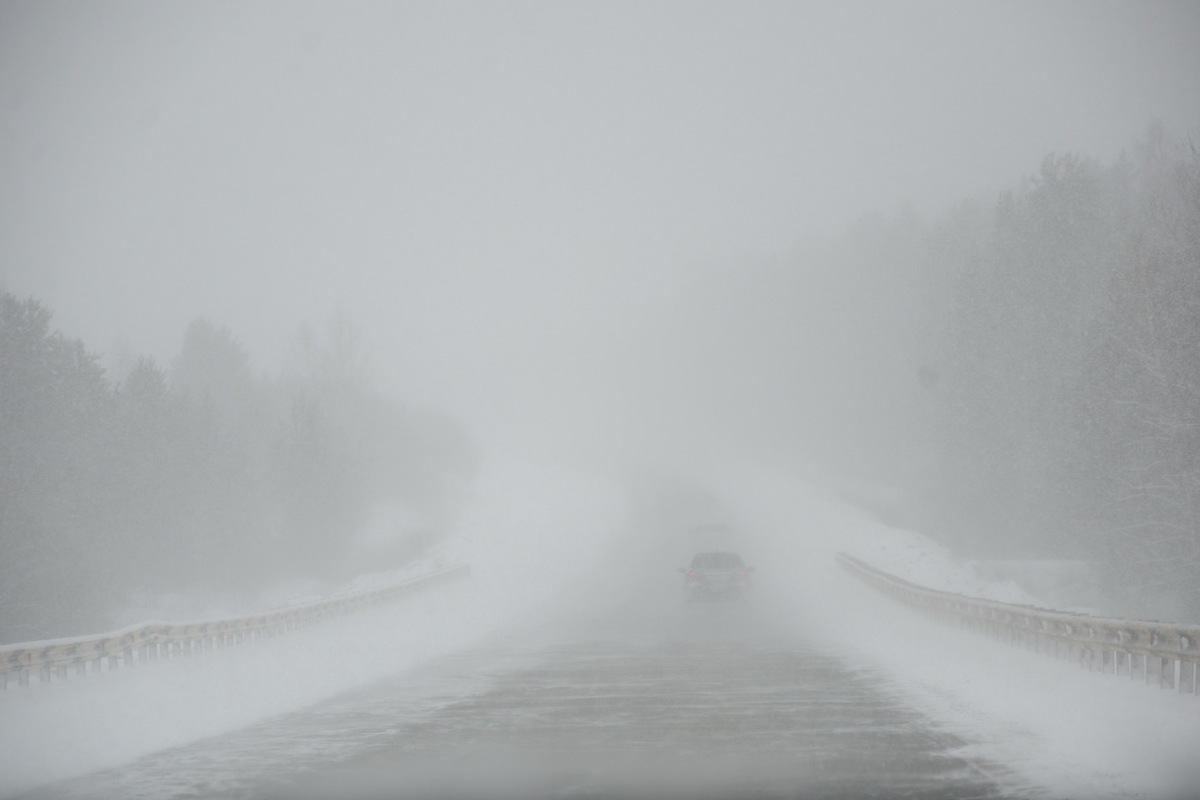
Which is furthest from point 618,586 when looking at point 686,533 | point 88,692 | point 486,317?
point 486,317

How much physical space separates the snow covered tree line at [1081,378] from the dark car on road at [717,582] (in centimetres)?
1170

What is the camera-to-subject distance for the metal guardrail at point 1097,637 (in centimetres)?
1347

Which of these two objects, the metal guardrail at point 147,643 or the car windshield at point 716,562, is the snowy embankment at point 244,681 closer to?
the metal guardrail at point 147,643

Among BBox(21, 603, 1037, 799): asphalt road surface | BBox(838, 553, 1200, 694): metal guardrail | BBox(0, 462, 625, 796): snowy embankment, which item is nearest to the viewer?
BBox(21, 603, 1037, 799): asphalt road surface

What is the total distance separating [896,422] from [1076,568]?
36744 mm

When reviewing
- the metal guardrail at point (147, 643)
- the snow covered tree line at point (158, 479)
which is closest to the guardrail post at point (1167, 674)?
the metal guardrail at point (147, 643)

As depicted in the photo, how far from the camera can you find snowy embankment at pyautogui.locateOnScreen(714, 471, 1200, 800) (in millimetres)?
9844

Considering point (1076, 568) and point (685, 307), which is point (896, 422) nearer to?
point (1076, 568)

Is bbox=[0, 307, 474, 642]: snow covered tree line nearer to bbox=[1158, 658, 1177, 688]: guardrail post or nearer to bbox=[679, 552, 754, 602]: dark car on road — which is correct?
bbox=[679, 552, 754, 602]: dark car on road

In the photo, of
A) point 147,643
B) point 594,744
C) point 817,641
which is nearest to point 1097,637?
point 594,744

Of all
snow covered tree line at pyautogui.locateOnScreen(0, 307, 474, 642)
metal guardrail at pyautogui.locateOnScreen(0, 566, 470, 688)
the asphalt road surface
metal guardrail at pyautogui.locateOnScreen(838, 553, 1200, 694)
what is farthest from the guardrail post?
snow covered tree line at pyautogui.locateOnScreen(0, 307, 474, 642)

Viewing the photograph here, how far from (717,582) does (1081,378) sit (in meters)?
14.1

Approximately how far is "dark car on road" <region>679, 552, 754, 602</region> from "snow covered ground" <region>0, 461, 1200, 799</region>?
1.59 m

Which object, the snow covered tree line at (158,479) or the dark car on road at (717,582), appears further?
the snow covered tree line at (158,479)
